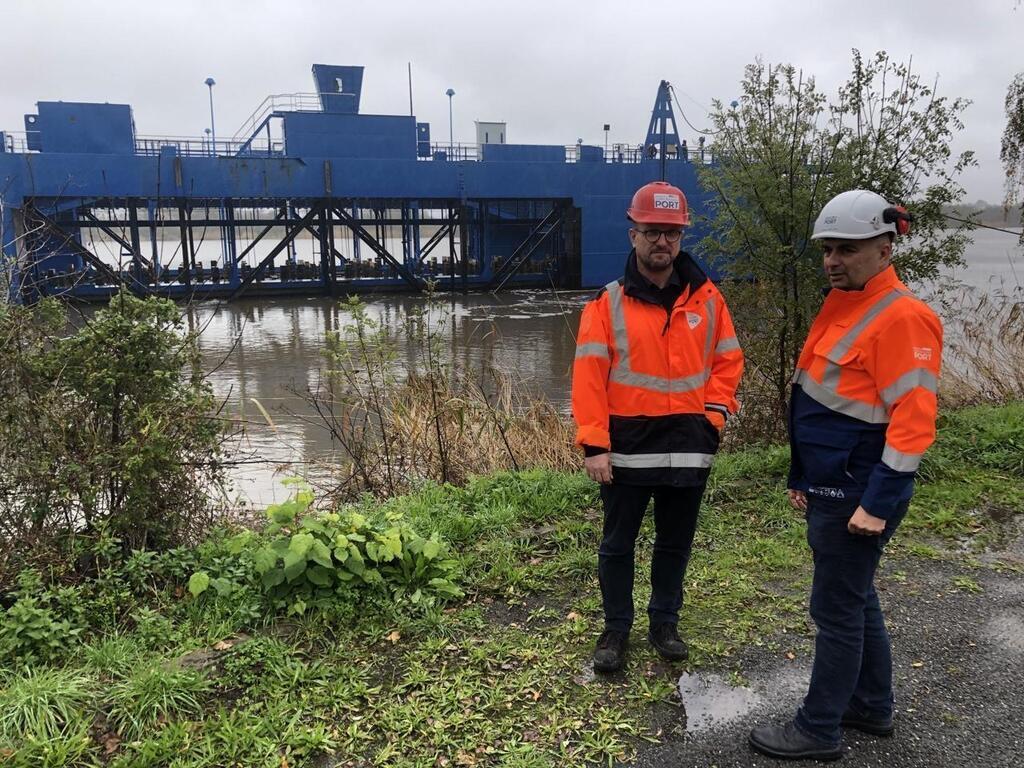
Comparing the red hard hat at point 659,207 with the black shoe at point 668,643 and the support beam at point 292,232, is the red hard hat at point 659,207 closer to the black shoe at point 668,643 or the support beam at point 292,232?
the black shoe at point 668,643

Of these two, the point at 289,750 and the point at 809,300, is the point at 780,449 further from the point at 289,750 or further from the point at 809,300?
the point at 289,750

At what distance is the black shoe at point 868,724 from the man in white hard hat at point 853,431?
0.43 ft

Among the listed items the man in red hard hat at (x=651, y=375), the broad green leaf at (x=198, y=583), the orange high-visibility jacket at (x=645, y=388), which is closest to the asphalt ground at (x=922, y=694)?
the man in red hard hat at (x=651, y=375)

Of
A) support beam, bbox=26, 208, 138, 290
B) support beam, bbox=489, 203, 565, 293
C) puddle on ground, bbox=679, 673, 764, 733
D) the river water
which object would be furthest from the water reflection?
puddle on ground, bbox=679, 673, 764, 733

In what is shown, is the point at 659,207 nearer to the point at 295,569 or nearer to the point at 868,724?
the point at 868,724

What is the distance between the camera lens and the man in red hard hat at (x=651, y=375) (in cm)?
282

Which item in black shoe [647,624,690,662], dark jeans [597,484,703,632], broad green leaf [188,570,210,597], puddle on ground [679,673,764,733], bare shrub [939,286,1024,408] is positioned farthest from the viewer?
bare shrub [939,286,1024,408]

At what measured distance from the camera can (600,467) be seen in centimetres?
281

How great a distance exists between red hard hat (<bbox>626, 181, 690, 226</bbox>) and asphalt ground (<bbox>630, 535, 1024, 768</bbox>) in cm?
181

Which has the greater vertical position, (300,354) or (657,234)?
(657,234)

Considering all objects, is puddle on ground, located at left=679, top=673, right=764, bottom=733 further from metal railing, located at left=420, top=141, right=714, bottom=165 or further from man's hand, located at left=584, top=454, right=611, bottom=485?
metal railing, located at left=420, top=141, right=714, bottom=165

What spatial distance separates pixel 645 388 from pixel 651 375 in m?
0.05

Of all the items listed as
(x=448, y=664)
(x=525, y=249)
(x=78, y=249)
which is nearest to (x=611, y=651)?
(x=448, y=664)

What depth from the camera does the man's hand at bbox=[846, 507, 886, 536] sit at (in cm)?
222
